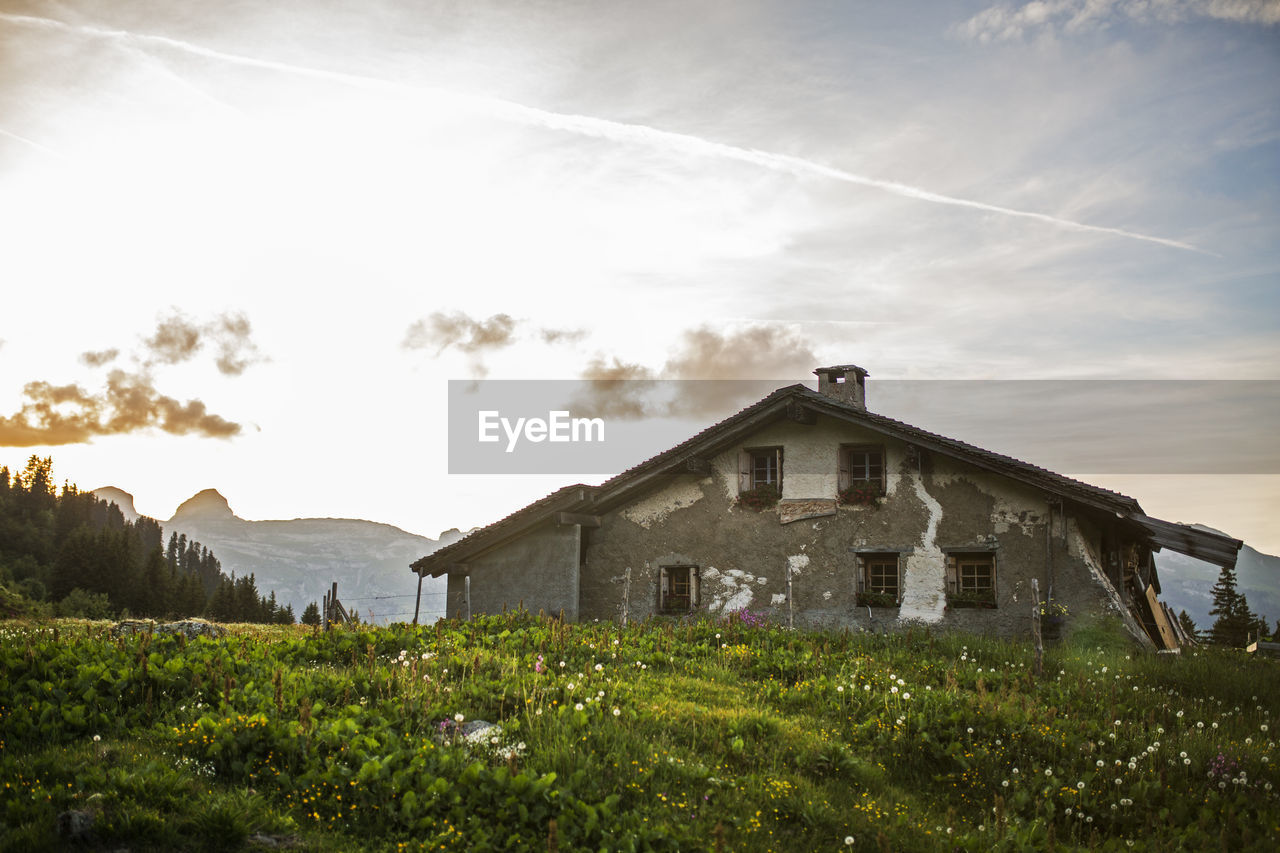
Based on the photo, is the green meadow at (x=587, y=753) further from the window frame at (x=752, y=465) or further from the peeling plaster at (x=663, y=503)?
the peeling plaster at (x=663, y=503)

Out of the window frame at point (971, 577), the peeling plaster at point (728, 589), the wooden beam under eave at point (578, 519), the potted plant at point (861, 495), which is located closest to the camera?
the window frame at point (971, 577)

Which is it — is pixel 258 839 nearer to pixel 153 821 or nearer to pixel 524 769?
pixel 153 821

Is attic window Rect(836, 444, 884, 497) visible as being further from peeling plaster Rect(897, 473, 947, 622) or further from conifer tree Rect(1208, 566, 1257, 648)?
conifer tree Rect(1208, 566, 1257, 648)

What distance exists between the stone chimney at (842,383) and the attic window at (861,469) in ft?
10.5

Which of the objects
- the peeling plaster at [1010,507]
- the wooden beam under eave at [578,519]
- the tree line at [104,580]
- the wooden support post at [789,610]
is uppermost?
the peeling plaster at [1010,507]

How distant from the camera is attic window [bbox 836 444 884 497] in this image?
820 inches

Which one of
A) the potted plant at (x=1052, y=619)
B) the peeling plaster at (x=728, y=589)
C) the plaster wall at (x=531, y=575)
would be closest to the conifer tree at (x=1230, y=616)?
the potted plant at (x=1052, y=619)

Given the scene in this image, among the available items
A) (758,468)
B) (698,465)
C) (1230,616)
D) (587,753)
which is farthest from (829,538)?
(1230,616)

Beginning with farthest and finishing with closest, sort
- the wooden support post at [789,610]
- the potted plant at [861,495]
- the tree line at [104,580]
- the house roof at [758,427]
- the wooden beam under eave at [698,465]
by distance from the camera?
the tree line at [104,580] → the wooden beam under eave at [698,465] → the potted plant at [861,495] → the wooden support post at [789,610] → the house roof at [758,427]

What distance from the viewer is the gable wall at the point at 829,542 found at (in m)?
19.0

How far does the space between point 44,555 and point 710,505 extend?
415 ft

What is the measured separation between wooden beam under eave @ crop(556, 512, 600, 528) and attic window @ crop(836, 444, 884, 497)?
6.39m

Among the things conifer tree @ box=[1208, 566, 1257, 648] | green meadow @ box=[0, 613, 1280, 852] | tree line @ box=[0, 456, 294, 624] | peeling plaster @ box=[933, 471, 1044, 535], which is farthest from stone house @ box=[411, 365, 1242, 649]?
tree line @ box=[0, 456, 294, 624]

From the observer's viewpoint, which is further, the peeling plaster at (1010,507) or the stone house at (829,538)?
the peeling plaster at (1010,507)
